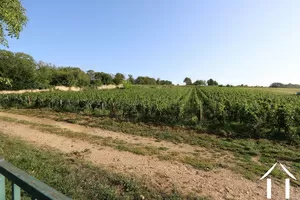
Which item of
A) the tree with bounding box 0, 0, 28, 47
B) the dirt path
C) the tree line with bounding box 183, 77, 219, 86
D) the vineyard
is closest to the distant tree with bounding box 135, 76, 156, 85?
the tree line with bounding box 183, 77, 219, 86

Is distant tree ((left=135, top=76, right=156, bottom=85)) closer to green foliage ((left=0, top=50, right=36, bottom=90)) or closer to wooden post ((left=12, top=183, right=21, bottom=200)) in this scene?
green foliage ((left=0, top=50, right=36, bottom=90))

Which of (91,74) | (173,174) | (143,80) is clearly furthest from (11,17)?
(143,80)

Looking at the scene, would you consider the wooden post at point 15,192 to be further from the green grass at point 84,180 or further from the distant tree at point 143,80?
the distant tree at point 143,80

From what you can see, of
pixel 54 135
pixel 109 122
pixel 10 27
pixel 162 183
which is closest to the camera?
pixel 10 27

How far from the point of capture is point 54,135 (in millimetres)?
9141

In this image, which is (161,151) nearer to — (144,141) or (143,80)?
(144,141)

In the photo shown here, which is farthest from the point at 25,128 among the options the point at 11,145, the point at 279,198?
the point at 279,198

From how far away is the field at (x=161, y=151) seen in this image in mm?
4527

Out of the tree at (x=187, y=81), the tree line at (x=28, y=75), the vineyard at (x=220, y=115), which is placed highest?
the tree at (x=187, y=81)

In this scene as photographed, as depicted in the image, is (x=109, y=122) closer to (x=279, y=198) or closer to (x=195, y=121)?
(x=195, y=121)

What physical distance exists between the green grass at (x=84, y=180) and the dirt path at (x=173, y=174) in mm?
413

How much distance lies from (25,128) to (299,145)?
1301 cm

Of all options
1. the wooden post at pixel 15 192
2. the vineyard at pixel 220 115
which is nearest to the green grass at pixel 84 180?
the wooden post at pixel 15 192

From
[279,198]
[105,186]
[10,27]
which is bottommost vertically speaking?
[279,198]
